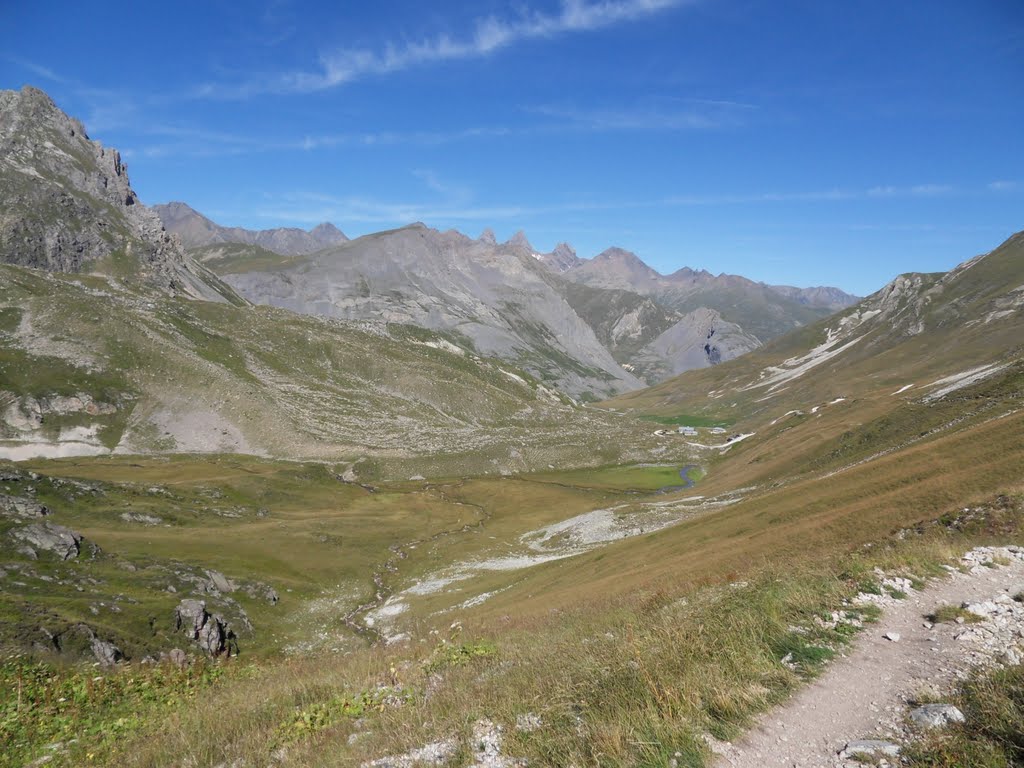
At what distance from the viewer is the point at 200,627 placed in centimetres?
4631

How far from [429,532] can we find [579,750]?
9785 cm

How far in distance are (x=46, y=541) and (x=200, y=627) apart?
62.3ft

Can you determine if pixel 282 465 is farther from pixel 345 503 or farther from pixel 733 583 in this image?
pixel 733 583

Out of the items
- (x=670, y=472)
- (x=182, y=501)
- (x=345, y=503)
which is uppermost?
(x=182, y=501)

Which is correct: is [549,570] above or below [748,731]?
below

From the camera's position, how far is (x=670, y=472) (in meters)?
175

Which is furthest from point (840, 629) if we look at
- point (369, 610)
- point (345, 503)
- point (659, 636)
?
point (345, 503)

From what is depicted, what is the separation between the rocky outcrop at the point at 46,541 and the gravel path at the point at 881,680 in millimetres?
62028

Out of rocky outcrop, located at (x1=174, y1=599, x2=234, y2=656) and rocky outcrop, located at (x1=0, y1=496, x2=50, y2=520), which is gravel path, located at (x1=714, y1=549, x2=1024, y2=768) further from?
rocky outcrop, located at (x1=0, y1=496, x2=50, y2=520)

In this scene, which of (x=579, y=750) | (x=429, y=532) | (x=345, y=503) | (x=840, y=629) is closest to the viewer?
(x=579, y=750)

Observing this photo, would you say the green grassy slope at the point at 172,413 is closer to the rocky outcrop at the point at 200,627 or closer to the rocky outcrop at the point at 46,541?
the rocky outcrop at the point at 46,541

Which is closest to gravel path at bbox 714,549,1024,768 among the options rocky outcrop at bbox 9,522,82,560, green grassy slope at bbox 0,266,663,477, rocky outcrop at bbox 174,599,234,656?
rocky outcrop at bbox 174,599,234,656

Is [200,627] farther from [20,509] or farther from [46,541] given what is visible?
[20,509]

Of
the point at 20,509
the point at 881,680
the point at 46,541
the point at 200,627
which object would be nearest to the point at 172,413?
the point at 20,509
